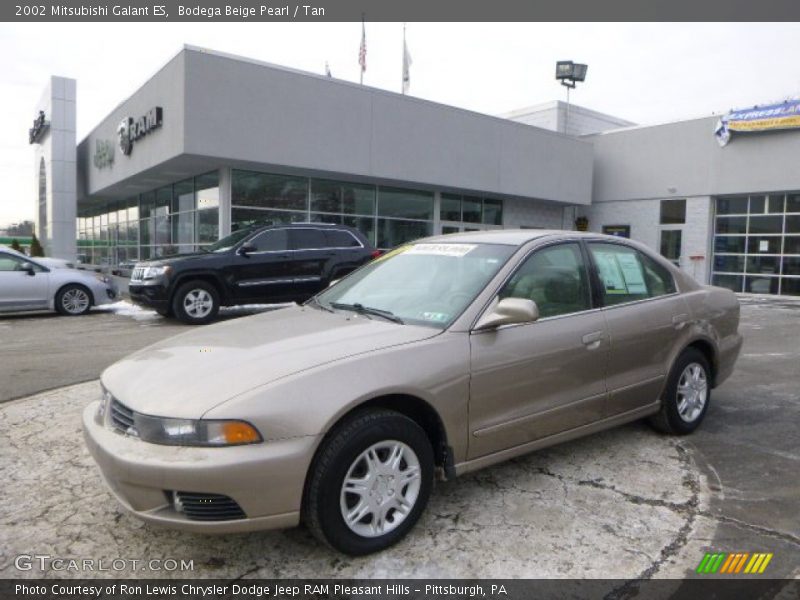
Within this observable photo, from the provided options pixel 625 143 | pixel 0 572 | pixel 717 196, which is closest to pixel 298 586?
pixel 0 572

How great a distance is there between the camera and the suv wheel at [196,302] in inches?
410

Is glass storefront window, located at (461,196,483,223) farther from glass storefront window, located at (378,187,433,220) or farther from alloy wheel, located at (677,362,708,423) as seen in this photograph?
alloy wheel, located at (677,362,708,423)

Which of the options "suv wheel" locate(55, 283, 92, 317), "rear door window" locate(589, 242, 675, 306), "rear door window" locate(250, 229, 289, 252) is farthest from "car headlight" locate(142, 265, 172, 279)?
"rear door window" locate(589, 242, 675, 306)

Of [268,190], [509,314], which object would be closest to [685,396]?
[509,314]

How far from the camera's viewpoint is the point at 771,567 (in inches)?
112

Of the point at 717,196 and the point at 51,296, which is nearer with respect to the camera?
the point at 51,296

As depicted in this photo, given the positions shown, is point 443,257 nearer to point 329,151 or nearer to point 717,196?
point 329,151

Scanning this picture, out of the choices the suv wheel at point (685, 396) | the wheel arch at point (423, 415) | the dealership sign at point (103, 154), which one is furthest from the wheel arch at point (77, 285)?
the suv wheel at point (685, 396)

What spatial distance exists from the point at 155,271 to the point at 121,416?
27.1ft

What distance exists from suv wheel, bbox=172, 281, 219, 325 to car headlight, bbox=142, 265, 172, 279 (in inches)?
14.7

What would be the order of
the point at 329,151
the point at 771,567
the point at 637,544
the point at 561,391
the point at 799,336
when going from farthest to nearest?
the point at 329,151 → the point at 799,336 → the point at 561,391 → the point at 637,544 → the point at 771,567

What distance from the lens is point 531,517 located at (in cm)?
329

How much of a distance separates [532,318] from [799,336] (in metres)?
9.13

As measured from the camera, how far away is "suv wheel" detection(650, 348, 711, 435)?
450 centimetres
